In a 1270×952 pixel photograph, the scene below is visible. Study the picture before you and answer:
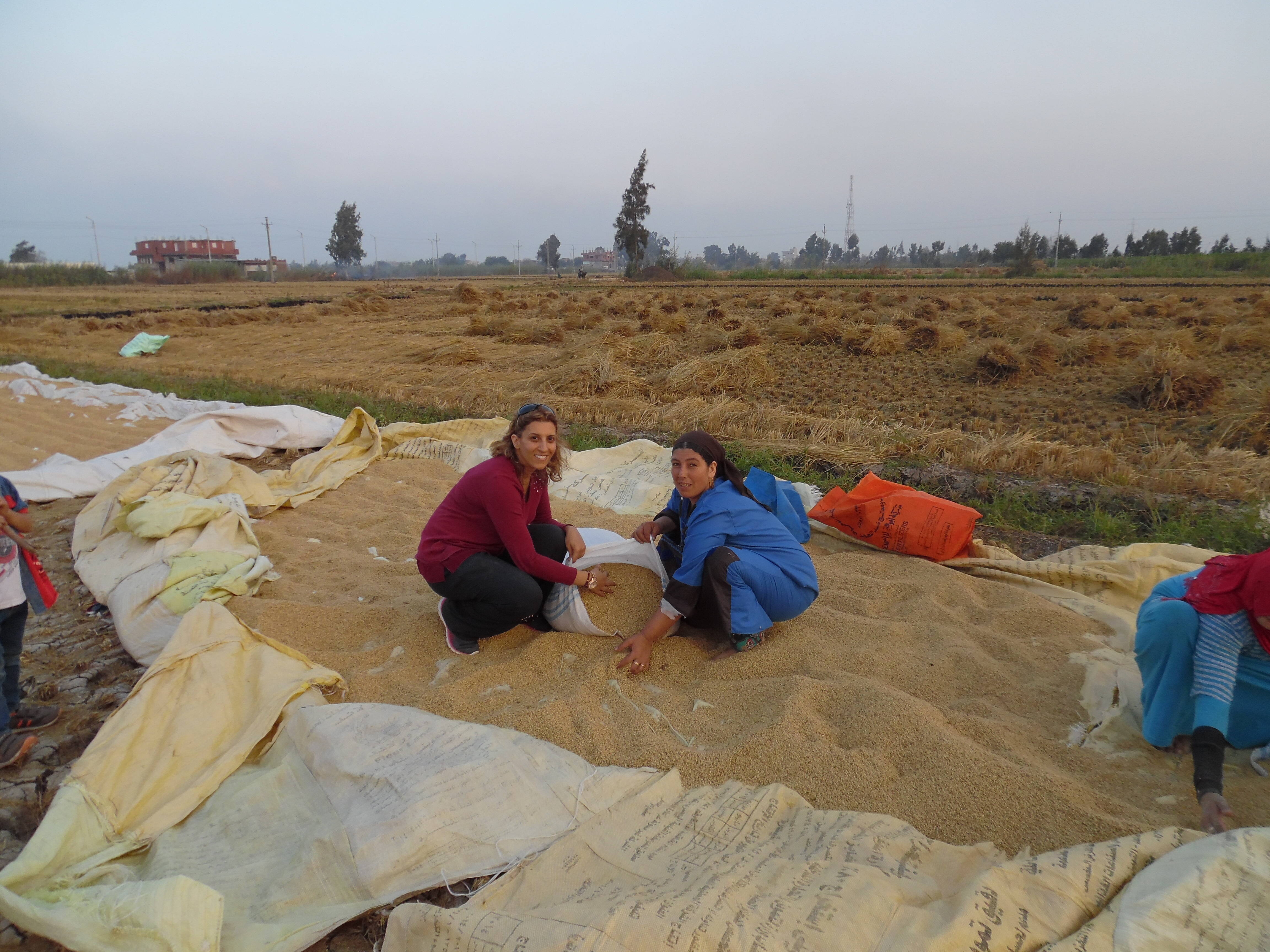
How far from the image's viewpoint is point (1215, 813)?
1740 mm

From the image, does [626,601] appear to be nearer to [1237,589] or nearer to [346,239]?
[1237,589]

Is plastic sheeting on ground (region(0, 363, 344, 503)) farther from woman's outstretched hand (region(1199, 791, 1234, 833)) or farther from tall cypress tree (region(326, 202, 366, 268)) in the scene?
tall cypress tree (region(326, 202, 366, 268))

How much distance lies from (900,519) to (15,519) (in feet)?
11.0

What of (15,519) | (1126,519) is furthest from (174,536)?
(1126,519)

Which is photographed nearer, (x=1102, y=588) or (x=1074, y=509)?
(x=1102, y=588)

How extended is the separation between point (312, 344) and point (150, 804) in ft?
38.1

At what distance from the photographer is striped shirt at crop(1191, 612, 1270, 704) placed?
190cm

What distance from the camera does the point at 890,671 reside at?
2523 mm

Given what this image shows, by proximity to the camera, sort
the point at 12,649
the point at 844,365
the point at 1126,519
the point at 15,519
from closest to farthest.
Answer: the point at 15,519 → the point at 12,649 → the point at 1126,519 → the point at 844,365

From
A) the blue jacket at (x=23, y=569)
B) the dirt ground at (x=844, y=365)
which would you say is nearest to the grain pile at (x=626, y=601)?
the blue jacket at (x=23, y=569)

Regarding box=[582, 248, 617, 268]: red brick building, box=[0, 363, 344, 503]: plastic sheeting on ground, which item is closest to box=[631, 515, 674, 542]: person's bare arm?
box=[0, 363, 344, 503]: plastic sheeting on ground

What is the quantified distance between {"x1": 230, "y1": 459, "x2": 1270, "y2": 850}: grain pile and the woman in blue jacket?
0.44 ft

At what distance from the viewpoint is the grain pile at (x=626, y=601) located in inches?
110

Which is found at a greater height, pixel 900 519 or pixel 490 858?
pixel 900 519
